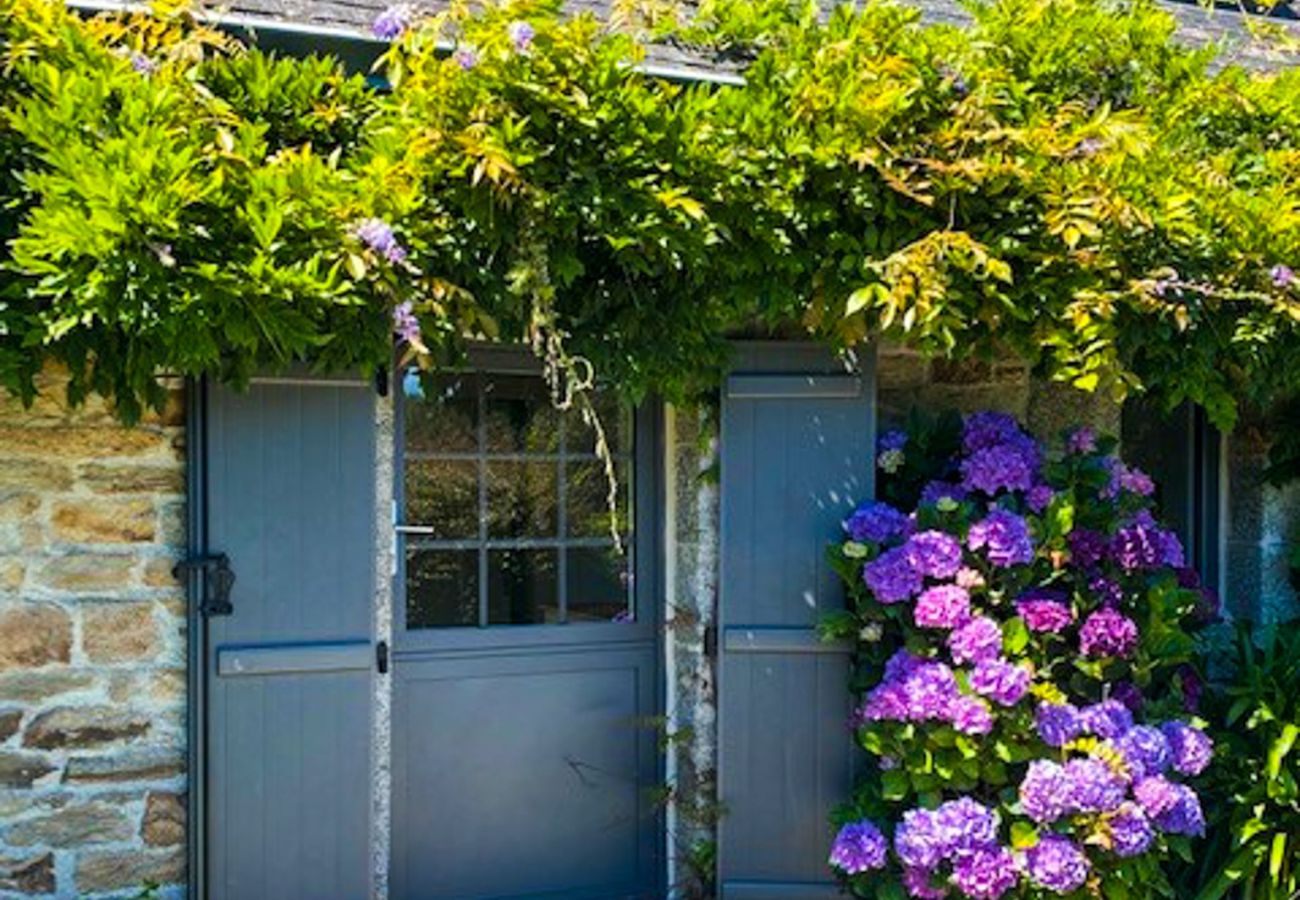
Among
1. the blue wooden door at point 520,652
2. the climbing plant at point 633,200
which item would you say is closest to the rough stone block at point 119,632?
the climbing plant at point 633,200

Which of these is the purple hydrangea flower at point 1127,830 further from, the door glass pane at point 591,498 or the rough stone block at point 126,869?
the rough stone block at point 126,869

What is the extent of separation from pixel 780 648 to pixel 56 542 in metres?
2.21

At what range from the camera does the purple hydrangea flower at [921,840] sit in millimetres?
3865

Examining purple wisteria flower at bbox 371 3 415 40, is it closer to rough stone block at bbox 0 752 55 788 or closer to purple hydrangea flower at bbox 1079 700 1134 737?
rough stone block at bbox 0 752 55 788

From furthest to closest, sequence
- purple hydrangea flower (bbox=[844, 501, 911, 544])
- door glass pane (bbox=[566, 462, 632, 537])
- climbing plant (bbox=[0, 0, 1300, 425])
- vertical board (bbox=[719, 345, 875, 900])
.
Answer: door glass pane (bbox=[566, 462, 632, 537]) < vertical board (bbox=[719, 345, 875, 900]) < purple hydrangea flower (bbox=[844, 501, 911, 544]) < climbing plant (bbox=[0, 0, 1300, 425])

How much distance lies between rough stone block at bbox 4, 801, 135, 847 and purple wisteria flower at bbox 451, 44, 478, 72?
2287 mm

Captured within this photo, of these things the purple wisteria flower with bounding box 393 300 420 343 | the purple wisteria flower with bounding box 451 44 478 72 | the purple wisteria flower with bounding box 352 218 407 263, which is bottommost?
the purple wisteria flower with bounding box 393 300 420 343

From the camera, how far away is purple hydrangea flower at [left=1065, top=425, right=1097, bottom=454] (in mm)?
4453

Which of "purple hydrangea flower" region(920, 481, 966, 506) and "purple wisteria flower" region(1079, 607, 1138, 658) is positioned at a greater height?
"purple hydrangea flower" region(920, 481, 966, 506)

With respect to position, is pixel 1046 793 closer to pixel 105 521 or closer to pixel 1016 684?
pixel 1016 684

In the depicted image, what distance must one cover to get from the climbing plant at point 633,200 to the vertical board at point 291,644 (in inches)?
10.2

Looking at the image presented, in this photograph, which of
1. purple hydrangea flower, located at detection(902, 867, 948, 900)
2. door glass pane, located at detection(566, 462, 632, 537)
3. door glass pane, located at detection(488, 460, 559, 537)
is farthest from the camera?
door glass pane, located at detection(566, 462, 632, 537)

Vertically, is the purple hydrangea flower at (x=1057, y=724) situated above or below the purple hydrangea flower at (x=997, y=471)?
below

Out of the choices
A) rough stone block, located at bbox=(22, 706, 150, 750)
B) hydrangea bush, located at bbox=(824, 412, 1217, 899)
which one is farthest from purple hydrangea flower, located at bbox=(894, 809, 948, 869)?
rough stone block, located at bbox=(22, 706, 150, 750)
